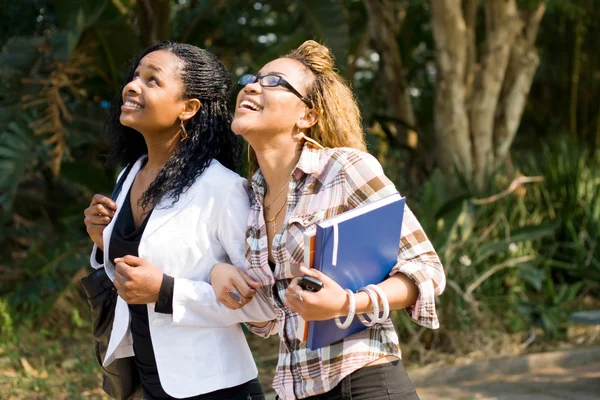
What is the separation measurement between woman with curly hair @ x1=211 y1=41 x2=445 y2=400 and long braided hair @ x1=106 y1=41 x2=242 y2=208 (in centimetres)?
23

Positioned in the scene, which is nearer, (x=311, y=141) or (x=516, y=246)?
(x=311, y=141)

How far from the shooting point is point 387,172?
7062 millimetres

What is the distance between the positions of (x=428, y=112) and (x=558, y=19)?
242 cm

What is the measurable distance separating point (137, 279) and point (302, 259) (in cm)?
49

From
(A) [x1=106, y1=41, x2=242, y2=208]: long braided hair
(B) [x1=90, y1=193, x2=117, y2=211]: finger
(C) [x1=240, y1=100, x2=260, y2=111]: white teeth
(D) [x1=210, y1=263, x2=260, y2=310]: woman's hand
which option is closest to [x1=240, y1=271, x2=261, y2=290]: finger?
(D) [x1=210, y1=263, x2=260, y2=310]: woman's hand

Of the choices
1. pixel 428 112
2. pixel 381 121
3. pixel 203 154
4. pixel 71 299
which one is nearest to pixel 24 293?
pixel 71 299

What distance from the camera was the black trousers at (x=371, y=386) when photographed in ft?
6.70

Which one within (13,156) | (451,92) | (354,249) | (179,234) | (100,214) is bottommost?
(354,249)

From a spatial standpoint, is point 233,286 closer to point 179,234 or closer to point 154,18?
point 179,234

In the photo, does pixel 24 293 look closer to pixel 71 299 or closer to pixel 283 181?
pixel 71 299

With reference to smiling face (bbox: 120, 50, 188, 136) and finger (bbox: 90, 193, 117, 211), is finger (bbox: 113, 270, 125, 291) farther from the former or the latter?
smiling face (bbox: 120, 50, 188, 136)

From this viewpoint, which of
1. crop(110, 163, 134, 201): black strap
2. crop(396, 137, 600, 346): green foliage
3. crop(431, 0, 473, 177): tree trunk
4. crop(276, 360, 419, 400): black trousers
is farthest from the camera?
crop(431, 0, 473, 177): tree trunk

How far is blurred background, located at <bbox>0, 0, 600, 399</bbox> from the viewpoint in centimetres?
618

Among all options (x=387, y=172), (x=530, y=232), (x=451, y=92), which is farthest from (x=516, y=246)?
(x=451, y=92)
